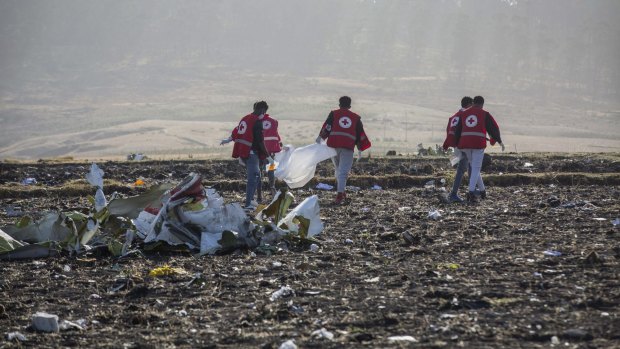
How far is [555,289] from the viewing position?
24.3 feet

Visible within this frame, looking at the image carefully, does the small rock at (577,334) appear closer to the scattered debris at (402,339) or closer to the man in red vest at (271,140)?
the scattered debris at (402,339)

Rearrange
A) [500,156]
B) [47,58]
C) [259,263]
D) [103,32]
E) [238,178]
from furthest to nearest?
[103,32] < [47,58] < [500,156] < [238,178] < [259,263]

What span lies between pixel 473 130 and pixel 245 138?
3.76m

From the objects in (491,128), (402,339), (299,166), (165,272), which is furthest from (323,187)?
(402,339)

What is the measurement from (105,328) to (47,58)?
170 meters

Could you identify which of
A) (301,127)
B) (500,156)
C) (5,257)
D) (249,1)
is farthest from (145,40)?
(5,257)

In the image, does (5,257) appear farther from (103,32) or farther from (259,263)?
(103,32)

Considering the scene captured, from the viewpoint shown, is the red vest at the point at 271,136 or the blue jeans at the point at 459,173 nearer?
the blue jeans at the point at 459,173

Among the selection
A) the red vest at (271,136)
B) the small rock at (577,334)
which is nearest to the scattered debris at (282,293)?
the small rock at (577,334)

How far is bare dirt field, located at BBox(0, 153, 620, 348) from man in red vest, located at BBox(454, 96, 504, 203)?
1429 millimetres

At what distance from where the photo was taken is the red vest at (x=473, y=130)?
587 inches

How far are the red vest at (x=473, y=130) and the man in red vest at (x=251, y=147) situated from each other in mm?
3232

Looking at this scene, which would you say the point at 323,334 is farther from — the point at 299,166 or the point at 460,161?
the point at 299,166

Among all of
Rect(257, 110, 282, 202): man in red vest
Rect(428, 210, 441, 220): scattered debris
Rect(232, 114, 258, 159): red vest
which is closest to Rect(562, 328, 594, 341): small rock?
Rect(428, 210, 441, 220): scattered debris
